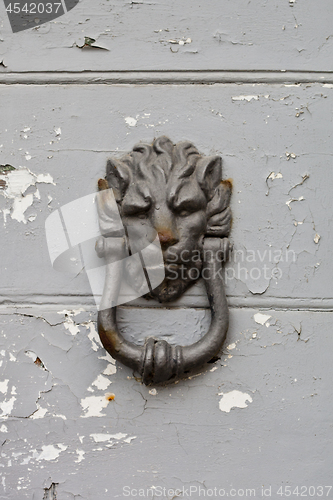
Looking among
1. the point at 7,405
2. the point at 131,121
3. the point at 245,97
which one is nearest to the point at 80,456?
the point at 7,405

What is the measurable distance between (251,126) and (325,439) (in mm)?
637

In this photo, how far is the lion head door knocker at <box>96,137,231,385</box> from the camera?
0.73m

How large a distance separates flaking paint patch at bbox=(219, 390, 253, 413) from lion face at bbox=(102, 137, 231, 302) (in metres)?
0.22

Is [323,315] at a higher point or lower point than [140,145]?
lower

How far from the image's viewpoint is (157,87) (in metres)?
0.83

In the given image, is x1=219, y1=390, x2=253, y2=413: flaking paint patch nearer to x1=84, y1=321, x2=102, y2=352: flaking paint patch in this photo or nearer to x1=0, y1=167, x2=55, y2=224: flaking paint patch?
x1=84, y1=321, x2=102, y2=352: flaking paint patch

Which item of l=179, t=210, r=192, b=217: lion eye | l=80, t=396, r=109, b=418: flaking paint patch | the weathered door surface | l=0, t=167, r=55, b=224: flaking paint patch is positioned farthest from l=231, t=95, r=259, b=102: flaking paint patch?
l=80, t=396, r=109, b=418: flaking paint patch

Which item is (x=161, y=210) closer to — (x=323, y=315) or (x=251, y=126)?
(x=251, y=126)

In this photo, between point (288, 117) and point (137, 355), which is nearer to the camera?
point (137, 355)

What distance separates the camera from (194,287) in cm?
80

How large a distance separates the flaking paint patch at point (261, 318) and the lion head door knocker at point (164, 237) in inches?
3.3

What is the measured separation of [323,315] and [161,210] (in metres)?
0.39

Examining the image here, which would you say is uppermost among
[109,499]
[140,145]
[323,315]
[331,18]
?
[331,18]

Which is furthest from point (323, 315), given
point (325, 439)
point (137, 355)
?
point (137, 355)
